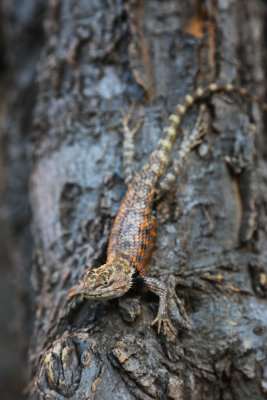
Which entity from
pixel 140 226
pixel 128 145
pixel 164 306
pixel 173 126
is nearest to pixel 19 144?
pixel 128 145

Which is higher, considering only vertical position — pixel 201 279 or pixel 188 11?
pixel 188 11

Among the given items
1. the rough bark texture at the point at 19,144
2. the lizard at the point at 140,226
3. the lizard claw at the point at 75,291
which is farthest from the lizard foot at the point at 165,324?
the rough bark texture at the point at 19,144

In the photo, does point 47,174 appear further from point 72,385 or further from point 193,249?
point 72,385

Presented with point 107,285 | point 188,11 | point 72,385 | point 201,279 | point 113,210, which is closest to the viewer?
point 72,385

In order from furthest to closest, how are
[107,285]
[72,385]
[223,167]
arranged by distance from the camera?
[223,167], [107,285], [72,385]

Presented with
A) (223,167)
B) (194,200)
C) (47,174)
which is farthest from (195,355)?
(47,174)

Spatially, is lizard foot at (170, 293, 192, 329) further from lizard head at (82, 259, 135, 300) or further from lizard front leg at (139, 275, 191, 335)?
lizard head at (82, 259, 135, 300)

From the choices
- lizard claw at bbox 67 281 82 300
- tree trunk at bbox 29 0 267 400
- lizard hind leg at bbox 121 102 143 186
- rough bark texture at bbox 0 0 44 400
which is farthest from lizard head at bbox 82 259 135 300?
rough bark texture at bbox 0 0 44 400

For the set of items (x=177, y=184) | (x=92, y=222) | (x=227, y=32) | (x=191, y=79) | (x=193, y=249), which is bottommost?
(x=193, y=249)
